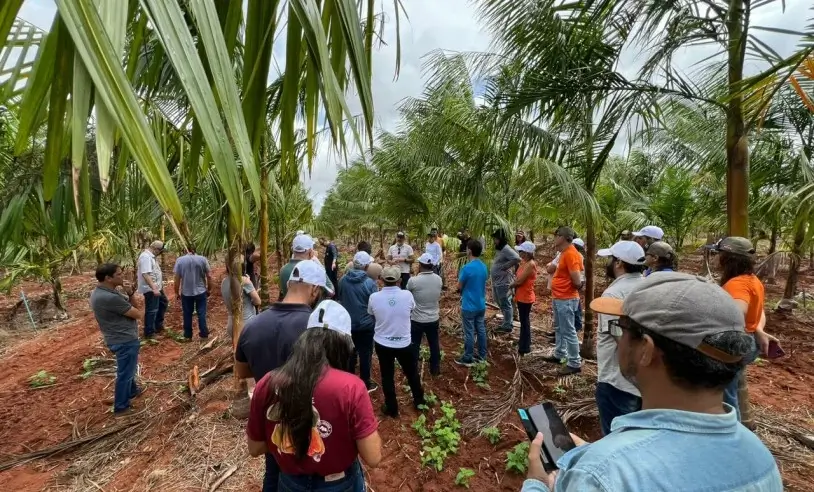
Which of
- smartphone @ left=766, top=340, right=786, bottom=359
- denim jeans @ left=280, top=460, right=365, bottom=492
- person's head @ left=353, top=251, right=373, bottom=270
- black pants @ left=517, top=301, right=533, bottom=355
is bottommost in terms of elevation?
black pants @ left=517, top=301, right=533, bottom=355

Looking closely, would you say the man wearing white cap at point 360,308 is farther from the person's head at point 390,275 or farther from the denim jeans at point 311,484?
the denim jeans at point 311,484

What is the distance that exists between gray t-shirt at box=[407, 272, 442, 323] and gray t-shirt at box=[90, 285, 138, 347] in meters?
3.44

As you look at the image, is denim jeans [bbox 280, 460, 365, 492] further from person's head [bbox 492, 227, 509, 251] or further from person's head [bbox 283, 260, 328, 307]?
person's head [bbox 492, 227, 509, 251]

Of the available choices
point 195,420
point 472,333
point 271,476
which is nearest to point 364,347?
point 472,333

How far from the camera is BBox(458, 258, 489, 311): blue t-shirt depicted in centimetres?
539

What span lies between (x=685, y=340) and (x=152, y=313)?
8958 millimetres

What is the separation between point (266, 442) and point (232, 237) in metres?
2.21

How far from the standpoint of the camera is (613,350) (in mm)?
2768

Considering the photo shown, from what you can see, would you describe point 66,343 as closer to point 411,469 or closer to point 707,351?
point 411,469

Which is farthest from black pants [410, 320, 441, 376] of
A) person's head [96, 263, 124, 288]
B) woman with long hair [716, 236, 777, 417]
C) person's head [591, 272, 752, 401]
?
person's head [591, 272, 752, 401]

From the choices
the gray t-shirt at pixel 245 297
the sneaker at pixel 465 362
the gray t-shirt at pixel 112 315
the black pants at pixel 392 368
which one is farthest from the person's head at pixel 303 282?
the sneaker at pixel 465 362

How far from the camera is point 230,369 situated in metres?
5.40

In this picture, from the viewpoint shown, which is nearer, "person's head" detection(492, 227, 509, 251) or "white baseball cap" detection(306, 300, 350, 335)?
"white baseball cap" detection(306, 300, 350, 335)

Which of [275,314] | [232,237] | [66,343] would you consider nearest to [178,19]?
[275,314]
